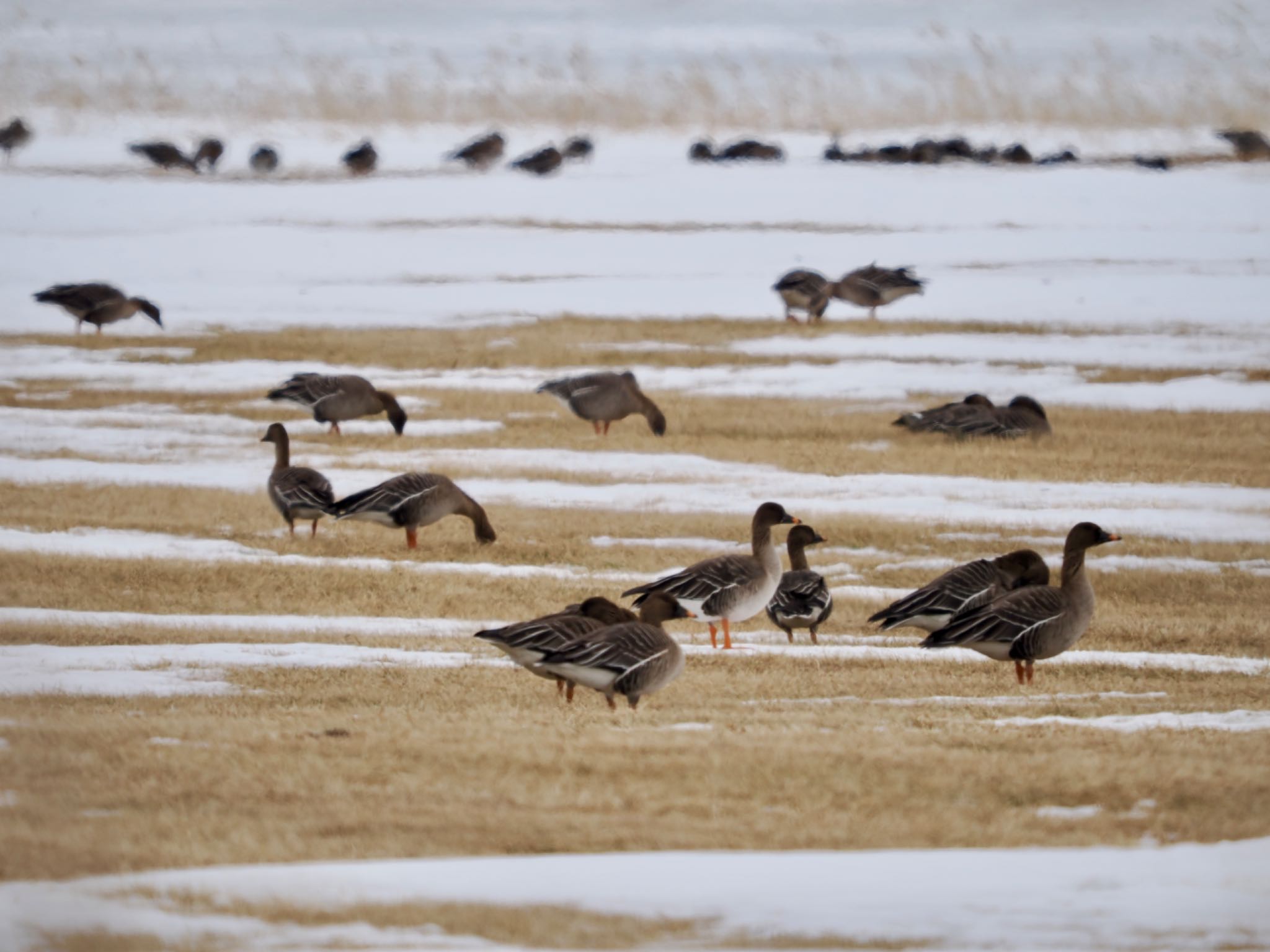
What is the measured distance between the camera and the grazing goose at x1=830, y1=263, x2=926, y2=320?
120 ft

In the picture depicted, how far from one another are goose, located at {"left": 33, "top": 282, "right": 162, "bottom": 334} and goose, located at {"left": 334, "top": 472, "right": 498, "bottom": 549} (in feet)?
57.6

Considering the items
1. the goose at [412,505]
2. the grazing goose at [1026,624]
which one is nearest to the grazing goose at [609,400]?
the goose at [412,505]

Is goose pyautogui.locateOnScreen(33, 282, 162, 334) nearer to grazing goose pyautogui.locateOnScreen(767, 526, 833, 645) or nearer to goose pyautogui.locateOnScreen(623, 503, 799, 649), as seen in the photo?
grazing goose pyautogui.locateOnScreen(767, 526, 833, 645)

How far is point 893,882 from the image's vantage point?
22.8 feet

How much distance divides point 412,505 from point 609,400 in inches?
296

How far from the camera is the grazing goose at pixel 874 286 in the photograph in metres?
36.5

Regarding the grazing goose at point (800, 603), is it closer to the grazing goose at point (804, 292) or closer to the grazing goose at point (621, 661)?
the grazing goose at point (621, 661)

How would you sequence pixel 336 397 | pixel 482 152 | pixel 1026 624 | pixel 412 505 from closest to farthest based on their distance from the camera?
pixel 1026 624 → pixel 412 505 → pixel 336 397 → pixel 482 152

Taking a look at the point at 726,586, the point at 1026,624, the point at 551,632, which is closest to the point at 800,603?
the point at 726,586

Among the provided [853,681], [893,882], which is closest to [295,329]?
[853,681]

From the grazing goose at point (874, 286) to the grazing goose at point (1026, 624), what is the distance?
24.2 metres

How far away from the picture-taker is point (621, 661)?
10.6 meters

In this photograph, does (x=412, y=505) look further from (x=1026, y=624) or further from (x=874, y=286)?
(x=874, y=286)

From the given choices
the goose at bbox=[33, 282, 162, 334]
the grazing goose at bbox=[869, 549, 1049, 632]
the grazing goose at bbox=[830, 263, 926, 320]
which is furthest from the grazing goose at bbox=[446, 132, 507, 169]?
the grazing goose at bbox=[869, 549, 1049, 632]
